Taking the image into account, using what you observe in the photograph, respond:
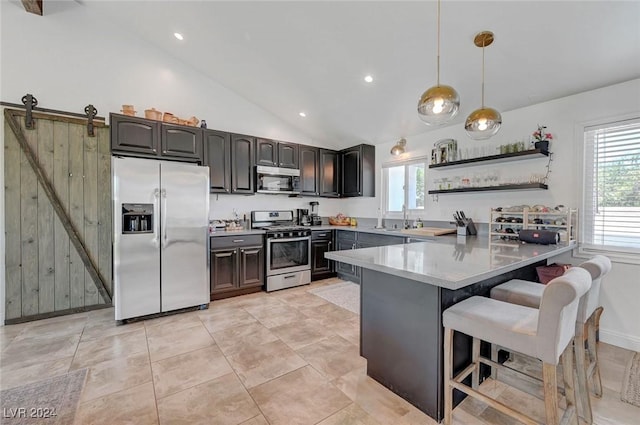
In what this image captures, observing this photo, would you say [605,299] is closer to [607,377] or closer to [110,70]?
[607,377]

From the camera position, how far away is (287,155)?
4.68m

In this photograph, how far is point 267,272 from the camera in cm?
409

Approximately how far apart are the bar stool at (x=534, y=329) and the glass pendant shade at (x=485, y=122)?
119 centimetres

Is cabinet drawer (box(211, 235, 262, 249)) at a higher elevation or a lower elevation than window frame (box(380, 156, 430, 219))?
lower

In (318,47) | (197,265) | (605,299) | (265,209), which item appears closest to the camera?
(605,299)

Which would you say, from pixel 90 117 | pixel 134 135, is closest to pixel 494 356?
pixel 134 135

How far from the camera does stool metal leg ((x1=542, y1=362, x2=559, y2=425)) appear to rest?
49.4 inches

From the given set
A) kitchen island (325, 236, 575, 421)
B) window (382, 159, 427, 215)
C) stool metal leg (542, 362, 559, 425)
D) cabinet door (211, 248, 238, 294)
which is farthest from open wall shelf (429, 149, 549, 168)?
cabinet door (211, 248, 238, 294)

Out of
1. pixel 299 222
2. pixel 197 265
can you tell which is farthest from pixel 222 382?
pixel 299 222

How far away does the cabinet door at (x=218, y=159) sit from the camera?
3900mm

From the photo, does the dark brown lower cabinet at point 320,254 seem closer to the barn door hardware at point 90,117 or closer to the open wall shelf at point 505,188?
the open wall shelf at point 505,188

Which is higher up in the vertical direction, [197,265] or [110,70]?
[110,70]

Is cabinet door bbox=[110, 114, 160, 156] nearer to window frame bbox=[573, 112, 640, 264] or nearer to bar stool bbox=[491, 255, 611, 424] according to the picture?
bar stool bbox=[491, 255, 611, 424]

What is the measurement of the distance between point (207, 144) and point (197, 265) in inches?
67.5
